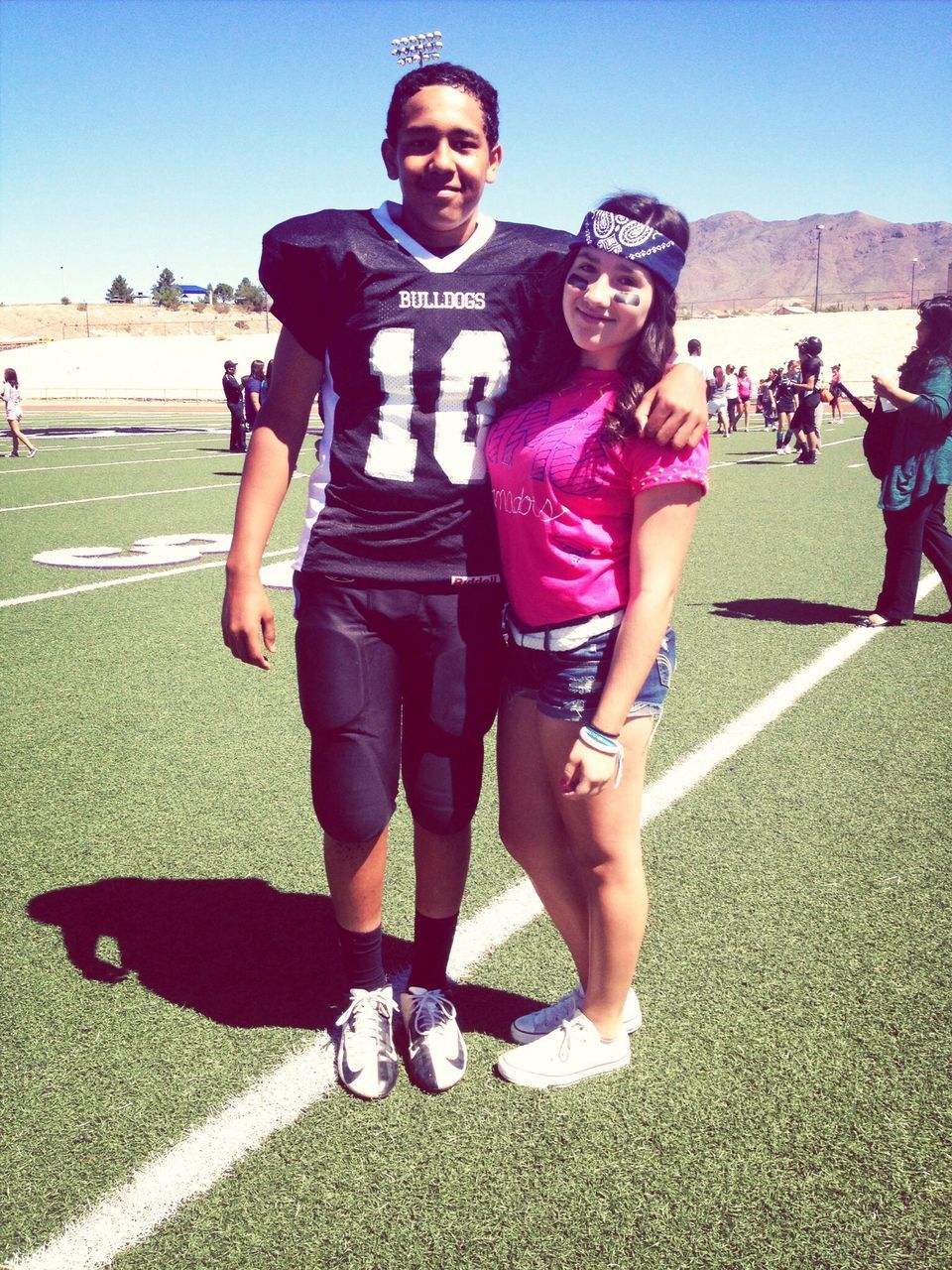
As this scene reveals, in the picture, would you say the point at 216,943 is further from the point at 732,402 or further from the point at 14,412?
the point at 732,402

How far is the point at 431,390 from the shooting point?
222 centimetres

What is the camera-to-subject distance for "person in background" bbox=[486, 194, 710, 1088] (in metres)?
2.04

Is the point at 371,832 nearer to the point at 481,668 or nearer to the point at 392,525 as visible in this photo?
the point at 481,668

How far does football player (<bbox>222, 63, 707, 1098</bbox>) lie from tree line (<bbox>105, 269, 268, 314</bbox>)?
130718 mm

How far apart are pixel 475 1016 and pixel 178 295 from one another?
148500 millimetres

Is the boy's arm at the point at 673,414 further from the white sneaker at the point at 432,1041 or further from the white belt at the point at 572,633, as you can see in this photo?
the white sneaker at the point at 432,1041

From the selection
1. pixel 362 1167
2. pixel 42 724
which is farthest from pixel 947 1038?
pixel 42 724

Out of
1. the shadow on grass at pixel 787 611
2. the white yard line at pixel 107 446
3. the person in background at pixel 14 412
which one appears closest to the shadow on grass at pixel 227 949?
the shadow on grass at pixel 787 611

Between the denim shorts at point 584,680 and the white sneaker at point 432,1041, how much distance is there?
2.78ft

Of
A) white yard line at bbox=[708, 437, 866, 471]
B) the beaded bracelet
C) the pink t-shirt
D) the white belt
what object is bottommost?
white yard line at bbox=[708, 437, 866, 471]

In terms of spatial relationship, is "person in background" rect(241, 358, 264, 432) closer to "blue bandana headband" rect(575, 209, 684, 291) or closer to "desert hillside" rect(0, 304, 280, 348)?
"blue bandana headband" rect(575, 209, 684, 291)

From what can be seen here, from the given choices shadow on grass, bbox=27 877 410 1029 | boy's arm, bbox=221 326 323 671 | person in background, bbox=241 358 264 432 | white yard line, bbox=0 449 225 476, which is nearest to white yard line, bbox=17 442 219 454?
white yard line, bbox=0 449 225 476

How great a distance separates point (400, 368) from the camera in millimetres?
2199

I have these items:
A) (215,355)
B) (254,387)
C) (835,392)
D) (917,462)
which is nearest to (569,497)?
(917,462)
